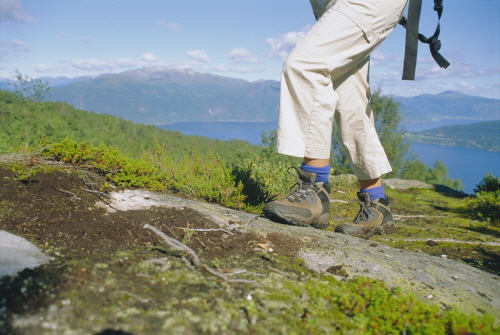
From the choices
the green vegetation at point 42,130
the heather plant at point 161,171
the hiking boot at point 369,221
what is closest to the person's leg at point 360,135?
the hiking boot at point 369,221

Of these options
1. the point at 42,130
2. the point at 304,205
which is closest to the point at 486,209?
the point at 304,205

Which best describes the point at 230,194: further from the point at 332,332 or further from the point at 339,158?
the point at 339,158

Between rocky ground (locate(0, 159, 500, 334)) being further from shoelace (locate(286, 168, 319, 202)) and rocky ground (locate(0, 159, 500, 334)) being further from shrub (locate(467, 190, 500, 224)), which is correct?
→ shrub (locate(467, 190, 500, 224))

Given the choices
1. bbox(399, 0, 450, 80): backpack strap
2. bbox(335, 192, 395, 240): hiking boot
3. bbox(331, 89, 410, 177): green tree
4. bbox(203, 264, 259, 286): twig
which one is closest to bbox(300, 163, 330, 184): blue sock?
bbox(335, 192, 395, 240): hiking boot

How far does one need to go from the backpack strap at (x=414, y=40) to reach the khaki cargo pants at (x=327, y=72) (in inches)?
7.4

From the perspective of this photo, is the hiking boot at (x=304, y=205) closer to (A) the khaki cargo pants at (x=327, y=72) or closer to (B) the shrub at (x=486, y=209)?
(A) the khaki cargo pants at (x=327, y=72)

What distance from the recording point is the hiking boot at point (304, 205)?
287 cm

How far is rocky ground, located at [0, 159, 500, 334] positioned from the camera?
4.10 feet

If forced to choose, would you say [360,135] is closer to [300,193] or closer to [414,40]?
[300,193]


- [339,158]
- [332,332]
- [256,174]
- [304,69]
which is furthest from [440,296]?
[339,158]

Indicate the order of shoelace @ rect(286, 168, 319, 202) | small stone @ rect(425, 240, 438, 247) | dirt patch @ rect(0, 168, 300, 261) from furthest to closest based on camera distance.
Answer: small stone @ rect(425, 240, 438, 247) → shoelace @ rect(286, 168, 319, 202) → dirt patch @ rect(0, 168, 300, 261)

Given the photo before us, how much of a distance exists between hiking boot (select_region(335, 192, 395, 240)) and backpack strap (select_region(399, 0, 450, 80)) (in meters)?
1.19

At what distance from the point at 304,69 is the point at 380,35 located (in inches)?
29.4

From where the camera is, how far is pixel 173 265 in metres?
1.69
